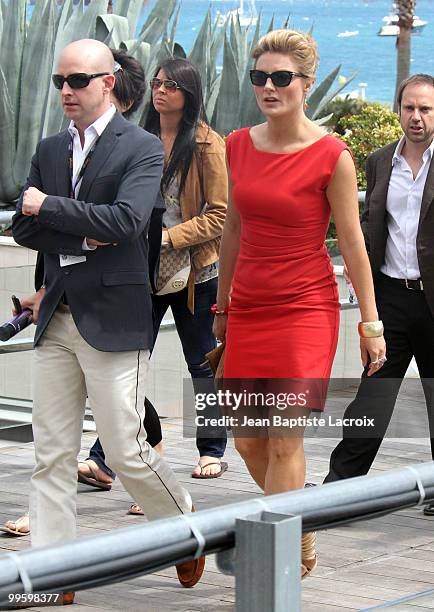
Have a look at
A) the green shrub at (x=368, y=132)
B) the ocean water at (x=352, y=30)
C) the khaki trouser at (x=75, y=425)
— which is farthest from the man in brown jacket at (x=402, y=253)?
the ocean water at (x=352, y=30)

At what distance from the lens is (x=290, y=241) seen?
4297mm

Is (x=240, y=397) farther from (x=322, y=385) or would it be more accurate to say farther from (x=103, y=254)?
(x=103, y=254)

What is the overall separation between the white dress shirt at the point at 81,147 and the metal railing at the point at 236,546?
2111 mm

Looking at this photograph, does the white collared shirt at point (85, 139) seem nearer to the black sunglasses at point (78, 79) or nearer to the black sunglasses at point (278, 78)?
the black sunglasses at point (78, 79)

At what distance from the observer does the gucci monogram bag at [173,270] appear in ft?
18.5

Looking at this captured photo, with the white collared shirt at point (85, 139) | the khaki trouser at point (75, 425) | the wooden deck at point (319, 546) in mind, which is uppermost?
the white collared shirt at point (85, 139)

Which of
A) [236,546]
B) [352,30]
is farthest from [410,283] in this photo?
[352,30]

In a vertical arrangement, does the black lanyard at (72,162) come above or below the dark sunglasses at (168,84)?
below

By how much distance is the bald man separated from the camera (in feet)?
13.6

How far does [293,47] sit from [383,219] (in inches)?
50.4

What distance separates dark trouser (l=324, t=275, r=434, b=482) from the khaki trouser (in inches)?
54.5

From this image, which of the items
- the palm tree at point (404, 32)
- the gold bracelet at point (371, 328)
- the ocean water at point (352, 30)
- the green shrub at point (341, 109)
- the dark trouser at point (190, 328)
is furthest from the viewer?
the ocean water at point (352, 30)

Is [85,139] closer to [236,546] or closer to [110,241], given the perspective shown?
[110,241]

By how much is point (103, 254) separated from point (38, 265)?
560mm
